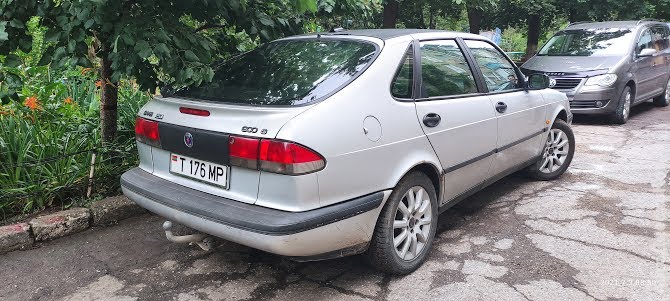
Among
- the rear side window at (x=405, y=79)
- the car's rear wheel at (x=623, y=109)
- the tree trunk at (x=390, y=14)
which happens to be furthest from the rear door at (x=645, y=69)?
the rear side window at (x=405, y=79)

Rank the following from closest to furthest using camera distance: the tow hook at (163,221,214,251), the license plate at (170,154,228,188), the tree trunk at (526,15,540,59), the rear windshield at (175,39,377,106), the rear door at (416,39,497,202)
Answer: the license plate at (170,154,228,188), the rear windshield at (175,39,377,106), the tow hook at (163,221,214,251), the rear door at (416,39,497,202), the tree trunk at (526,15,540,59)

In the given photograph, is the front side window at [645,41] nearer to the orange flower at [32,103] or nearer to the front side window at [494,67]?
the front side window at [494,67]

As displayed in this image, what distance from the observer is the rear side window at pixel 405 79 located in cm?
308

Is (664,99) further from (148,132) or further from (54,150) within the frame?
(54,150)

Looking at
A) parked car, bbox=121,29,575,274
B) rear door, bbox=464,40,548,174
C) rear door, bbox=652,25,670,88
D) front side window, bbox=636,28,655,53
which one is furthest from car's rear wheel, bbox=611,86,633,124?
parked car, bbox=121,29,575,274

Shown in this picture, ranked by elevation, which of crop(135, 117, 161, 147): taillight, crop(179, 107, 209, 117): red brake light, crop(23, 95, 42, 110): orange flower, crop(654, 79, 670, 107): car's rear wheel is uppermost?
crop(179, 107, 209, 117): red brake light

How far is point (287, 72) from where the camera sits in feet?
10.3

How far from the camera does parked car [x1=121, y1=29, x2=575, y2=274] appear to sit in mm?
2553

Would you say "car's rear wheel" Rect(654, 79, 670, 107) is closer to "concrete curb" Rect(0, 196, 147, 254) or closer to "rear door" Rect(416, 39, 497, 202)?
"rear door" Rect(416, 39, 497, 202)

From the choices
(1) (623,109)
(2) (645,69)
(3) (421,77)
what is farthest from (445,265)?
(2) (645,69)

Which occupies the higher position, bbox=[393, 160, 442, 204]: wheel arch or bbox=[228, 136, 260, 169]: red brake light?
bbox=[228, 136, 260, 169]: red brake light

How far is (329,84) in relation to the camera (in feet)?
9.40

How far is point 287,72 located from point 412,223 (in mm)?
1198

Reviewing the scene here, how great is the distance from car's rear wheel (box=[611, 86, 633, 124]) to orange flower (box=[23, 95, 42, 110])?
306 inches
